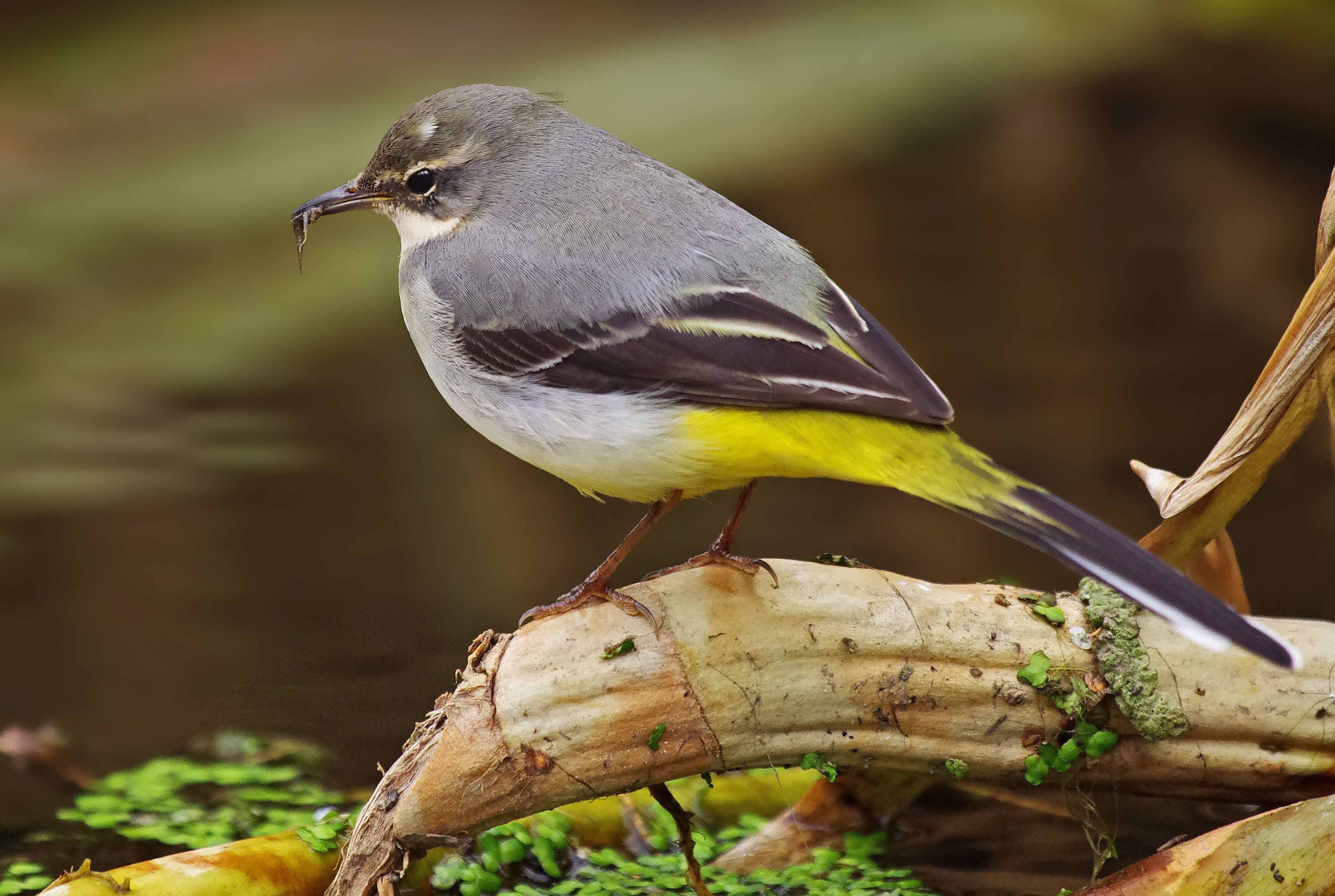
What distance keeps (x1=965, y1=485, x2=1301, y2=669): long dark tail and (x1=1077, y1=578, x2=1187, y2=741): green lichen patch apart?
583mm

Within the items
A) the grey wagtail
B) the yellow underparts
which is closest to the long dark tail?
the grey wagtail

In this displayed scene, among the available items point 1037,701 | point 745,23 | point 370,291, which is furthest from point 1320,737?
point 745,23

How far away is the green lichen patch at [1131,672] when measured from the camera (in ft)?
12.2

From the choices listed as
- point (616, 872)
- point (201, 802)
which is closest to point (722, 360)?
point (616, 872)

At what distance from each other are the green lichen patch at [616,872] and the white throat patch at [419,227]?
70.4 inches

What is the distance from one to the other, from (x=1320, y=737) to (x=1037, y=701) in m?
0.77

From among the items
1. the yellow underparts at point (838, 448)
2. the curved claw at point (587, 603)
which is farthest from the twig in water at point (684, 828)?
the yellow underparts at point (838, 448)

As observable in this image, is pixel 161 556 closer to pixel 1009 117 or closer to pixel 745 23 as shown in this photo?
pixel 745 23

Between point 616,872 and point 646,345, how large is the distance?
1.79 m

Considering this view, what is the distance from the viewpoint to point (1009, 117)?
10.4 metres

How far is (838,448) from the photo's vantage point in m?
3.44

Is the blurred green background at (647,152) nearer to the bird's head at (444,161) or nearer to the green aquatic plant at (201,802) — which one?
the green aquatic plant at (201,802)

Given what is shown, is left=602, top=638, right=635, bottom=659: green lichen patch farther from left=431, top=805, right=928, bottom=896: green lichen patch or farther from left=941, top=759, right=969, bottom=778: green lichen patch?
left=431, top=805, right=928, bottom=896: green lichen patch

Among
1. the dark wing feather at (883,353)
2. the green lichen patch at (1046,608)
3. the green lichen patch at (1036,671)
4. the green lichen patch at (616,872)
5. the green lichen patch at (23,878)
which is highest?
the dark wing feather at (883,353)
